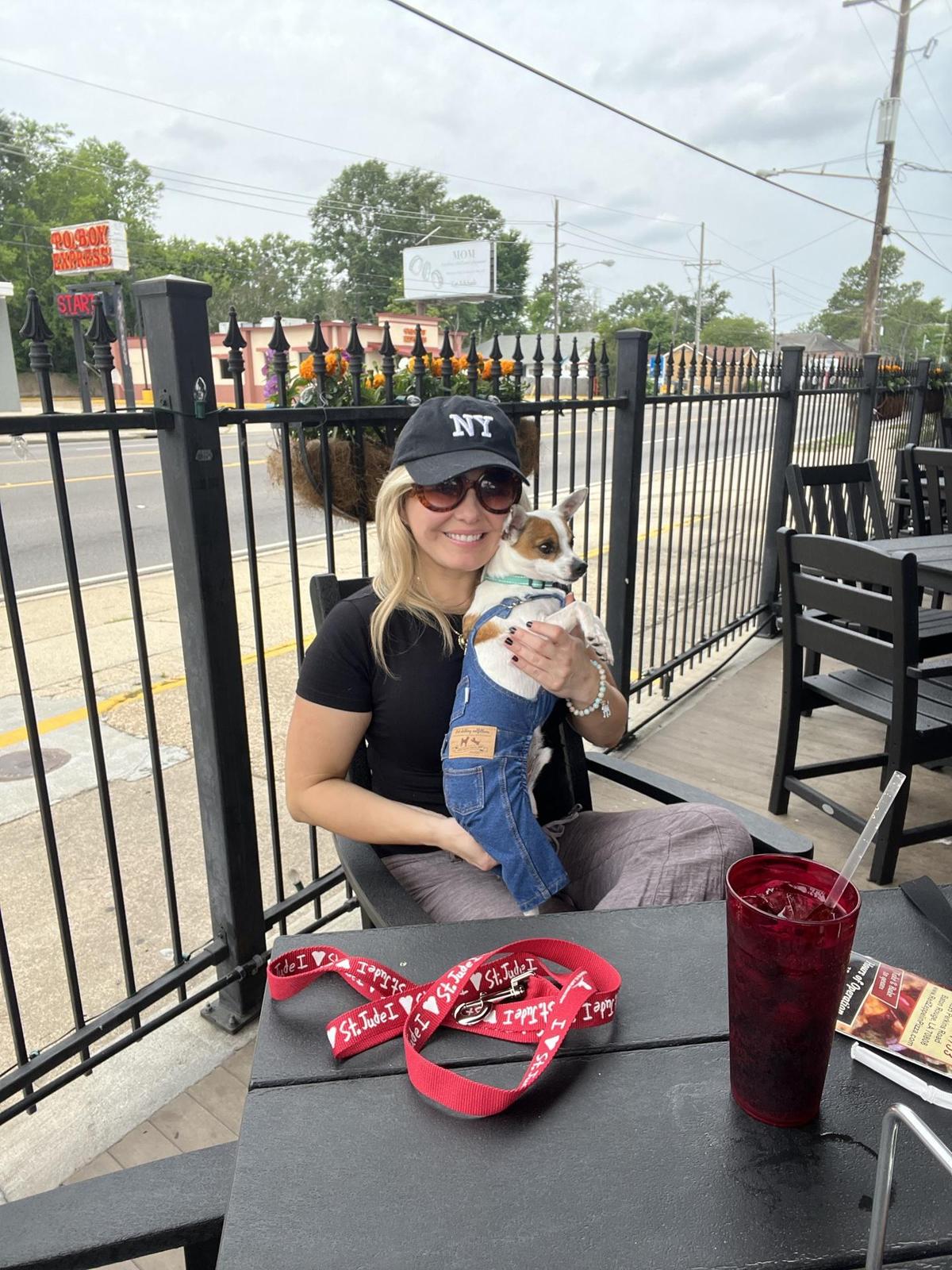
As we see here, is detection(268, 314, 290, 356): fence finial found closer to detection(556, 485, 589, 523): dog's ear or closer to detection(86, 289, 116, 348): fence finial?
detection(86, 289, 116, 348): fence finial

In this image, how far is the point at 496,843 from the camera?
1.66 meters

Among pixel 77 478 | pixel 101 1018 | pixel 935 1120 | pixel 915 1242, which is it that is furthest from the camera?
pixel 77 478

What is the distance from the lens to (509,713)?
66.1 inches

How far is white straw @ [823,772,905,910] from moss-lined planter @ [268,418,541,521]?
65.2 inches

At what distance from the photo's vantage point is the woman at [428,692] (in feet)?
5.61

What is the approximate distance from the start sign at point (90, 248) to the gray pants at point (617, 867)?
145ft

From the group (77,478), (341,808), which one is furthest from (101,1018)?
(77,478)

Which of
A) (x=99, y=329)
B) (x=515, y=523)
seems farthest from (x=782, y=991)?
(x=99, y=329)

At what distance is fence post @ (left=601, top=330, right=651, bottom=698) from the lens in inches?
139

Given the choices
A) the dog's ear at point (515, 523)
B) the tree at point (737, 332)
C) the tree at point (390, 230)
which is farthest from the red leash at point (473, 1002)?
the tree at point (737, 332)

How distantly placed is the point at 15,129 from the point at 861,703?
205ft

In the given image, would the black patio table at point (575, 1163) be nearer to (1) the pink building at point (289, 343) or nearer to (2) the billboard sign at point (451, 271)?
(1) the pink building at point (289, 343)

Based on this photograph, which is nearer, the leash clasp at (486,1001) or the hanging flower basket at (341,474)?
the leash clasp at (486,1001)

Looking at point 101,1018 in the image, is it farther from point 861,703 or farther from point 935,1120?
point 861,703
